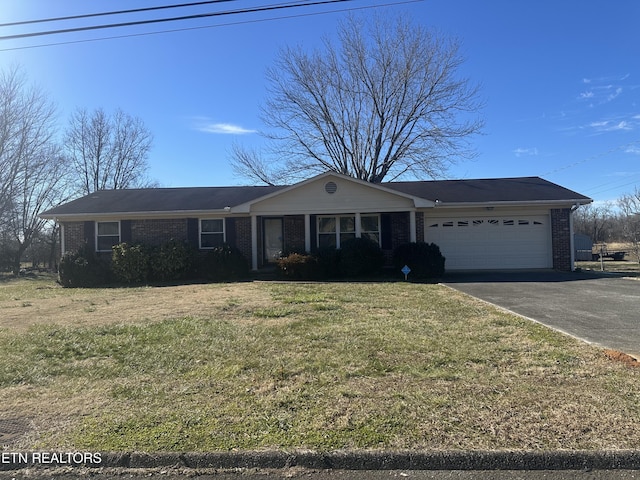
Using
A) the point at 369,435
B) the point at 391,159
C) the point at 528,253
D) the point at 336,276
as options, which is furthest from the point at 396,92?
the point at 369,435

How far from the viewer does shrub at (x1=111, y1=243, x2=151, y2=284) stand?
16922 mm

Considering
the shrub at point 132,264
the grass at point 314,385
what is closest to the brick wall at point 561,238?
the grass at point 314,385

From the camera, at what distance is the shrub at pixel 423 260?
1586 cm

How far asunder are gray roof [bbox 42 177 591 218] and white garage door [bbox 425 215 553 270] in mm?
960

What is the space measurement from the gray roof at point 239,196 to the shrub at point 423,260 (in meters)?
2.97

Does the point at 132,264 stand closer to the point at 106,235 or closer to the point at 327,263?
the point at 106,235

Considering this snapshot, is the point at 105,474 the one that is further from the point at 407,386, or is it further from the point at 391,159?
the point at 391,159

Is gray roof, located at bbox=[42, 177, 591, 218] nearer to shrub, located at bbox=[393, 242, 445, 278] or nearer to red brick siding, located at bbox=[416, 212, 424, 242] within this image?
red brick siding, located at bbox=[416, 212, 424, 242]

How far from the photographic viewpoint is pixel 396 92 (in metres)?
26.9

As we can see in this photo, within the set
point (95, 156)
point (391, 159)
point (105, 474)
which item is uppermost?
point (95, 156)

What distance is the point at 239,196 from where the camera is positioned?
20625 millimetres

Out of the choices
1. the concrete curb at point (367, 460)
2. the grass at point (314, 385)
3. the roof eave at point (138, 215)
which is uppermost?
the roof eave at point (138, 215)

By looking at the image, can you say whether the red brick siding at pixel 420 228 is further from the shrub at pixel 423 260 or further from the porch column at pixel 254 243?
the porch column at pixel 254 243

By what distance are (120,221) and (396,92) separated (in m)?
17.3
